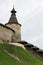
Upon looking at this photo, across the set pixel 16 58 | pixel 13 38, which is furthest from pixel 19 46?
pixel 13 38

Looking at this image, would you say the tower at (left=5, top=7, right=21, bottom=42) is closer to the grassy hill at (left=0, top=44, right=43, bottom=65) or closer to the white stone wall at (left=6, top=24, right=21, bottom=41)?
the white stone wall at (left=6, top=24, right=21, bottom=41)

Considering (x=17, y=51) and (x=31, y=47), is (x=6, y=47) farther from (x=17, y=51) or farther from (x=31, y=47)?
(x=31, y=47)

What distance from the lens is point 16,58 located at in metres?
39.1

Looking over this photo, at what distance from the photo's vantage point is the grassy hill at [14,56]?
120 feet

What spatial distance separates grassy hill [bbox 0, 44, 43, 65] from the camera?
36656 millimetres

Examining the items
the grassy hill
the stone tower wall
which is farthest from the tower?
the grassy hill

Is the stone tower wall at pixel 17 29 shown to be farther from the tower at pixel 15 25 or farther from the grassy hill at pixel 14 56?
the grassy hill at pixel 14 56

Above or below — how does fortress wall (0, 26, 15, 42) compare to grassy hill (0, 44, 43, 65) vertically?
above

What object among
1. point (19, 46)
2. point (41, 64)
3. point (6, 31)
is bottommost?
point (41, 64)

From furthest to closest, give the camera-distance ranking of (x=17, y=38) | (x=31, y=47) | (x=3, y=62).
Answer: (x=17, y=38), (x=31, y=47), (x=3, y=62)

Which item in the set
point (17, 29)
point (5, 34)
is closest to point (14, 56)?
point (5, 34)

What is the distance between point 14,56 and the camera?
4012 centimetres

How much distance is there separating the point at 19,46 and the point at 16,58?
26.8 ft

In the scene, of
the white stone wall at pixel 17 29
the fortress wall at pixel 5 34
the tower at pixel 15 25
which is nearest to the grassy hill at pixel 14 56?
the fortress wall at pixel 5 34
